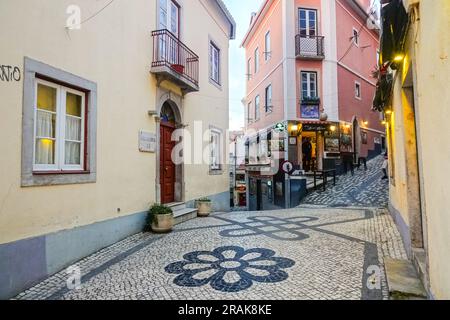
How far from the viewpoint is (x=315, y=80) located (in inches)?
654

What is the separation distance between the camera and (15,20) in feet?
12.8

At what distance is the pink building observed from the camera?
16141mm

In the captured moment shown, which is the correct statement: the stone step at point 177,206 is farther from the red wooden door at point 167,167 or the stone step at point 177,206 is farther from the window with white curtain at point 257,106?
the window with white curtain at point 257,106

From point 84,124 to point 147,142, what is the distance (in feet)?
6.17

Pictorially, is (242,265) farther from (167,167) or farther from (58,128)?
(167,167)

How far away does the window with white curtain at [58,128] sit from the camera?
447 centimetres

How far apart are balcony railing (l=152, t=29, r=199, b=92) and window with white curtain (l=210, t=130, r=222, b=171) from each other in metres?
2.85

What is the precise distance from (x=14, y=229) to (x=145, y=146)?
136 inches

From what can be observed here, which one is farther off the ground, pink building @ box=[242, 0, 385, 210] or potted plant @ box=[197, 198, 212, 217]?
pink building @ box=[242, 0, 385, 210]

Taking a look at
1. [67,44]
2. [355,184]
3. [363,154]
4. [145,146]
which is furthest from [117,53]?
[363,154]

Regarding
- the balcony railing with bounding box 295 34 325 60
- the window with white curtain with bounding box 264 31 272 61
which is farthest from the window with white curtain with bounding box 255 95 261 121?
the balcony railing with bounding box 295 34 325 60

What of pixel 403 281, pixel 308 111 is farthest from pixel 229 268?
pixel 308 111

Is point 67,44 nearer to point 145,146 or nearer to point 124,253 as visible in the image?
point 145,146

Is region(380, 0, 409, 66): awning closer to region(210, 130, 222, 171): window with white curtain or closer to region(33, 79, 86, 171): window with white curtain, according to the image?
region(33, 79, 86, 171): window with white curtain
